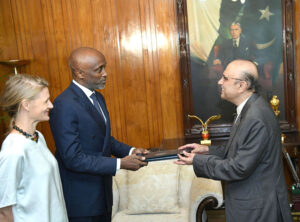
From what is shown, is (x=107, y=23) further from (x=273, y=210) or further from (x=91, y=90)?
(x=273, y=210)

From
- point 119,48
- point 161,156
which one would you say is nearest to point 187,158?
point 161,156

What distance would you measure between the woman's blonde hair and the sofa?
5.89 ft

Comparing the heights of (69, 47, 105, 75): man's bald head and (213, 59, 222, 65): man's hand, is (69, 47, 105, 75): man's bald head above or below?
above

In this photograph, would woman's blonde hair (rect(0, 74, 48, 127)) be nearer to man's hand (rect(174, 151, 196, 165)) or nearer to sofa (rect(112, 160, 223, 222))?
man's hand (rect(174, 151, 196, 165))

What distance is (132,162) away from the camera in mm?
2352

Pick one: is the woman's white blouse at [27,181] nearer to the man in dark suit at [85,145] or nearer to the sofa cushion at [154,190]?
the man in dark suit at [85,145]

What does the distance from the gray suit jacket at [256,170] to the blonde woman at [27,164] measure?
1.06 m

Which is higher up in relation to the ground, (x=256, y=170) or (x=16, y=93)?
(x=16, y=93)

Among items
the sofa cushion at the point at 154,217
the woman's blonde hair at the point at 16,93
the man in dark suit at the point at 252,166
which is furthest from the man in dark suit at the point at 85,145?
the sofa cushion at the point at 154,217

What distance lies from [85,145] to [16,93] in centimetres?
62

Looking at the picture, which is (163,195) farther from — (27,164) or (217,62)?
(217,62)

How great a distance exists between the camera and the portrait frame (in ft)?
13.4

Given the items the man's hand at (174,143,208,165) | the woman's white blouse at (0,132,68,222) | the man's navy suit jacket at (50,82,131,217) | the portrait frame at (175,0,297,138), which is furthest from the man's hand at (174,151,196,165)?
the portrait frame at (175,0,297,138)

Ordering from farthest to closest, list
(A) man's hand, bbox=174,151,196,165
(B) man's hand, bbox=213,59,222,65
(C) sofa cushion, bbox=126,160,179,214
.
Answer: (B) man's hand, bbox=213,59,222,65, (C) sofa cushion, bbox=126,160,179,214, (A) man's hand, bbox=174,151,196,165
